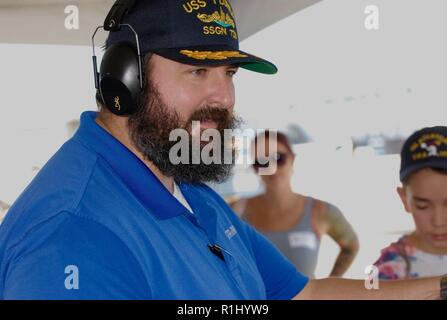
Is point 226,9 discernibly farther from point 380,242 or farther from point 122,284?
point 380,242

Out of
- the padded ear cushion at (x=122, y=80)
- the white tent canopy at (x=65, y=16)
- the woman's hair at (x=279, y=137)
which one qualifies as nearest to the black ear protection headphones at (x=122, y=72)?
the padded ear cushion at (x=122, y=80)

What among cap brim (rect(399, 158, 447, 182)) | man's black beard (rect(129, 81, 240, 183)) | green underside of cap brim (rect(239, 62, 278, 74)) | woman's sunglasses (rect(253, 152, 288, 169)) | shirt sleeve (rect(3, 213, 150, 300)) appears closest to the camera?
shirt sleeve (rect(3, 213, 150, 300))

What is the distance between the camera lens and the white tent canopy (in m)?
2.74

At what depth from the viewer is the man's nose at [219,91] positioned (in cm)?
122

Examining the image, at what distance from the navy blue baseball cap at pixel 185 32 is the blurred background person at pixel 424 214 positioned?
1.21 meters

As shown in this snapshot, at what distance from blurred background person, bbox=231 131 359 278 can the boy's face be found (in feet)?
1.52

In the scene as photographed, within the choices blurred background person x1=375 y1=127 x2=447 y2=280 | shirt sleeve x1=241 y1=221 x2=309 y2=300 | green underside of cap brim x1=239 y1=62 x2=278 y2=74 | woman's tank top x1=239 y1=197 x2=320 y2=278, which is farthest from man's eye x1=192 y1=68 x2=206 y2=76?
woman's tank top x1=239 y1=197 x2=320 y2=278

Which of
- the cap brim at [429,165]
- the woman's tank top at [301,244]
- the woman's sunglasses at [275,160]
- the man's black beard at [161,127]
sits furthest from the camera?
the woman's sunglasses at [275,160]

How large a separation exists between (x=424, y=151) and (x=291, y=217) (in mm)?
705

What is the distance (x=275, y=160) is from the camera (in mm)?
2900

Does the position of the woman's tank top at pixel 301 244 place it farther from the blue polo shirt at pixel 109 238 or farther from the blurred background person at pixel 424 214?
the blue polo shirt at pixel 109 238

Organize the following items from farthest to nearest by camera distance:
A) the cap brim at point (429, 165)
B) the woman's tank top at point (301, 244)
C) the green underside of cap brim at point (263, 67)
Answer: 1. the woman's tank top at point (301, 244)
2. the cap brim at point (429, 165)
3. the green underside of cap brim at point (263, 67)

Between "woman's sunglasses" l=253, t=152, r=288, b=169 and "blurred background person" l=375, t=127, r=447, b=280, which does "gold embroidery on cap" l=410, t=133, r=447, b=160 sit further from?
"woman's sunglasses" l=253, t=152, r=288, b=169

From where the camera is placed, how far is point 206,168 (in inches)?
51.8
